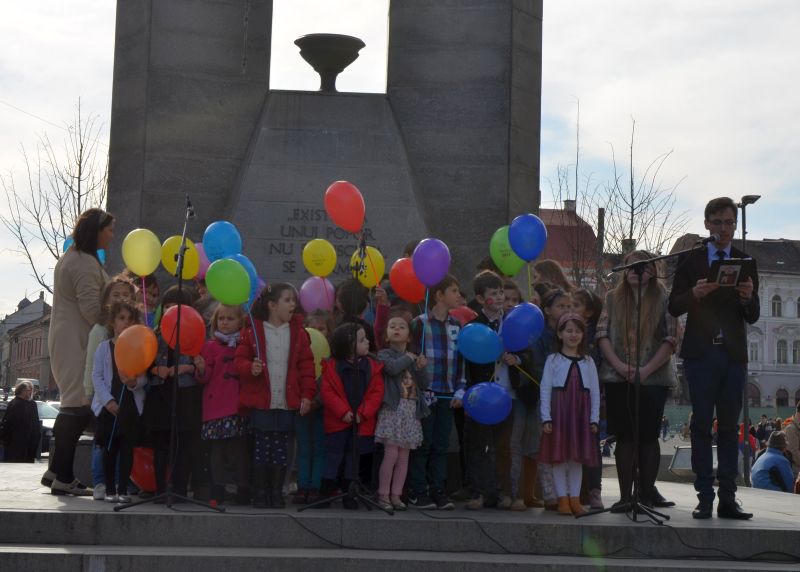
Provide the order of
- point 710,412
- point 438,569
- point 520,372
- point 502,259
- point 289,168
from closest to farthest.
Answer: point 438,569 < point 710,412 < point 520,372 < point 502,259 < point 289,168

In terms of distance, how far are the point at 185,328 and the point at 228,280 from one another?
1.50 feet

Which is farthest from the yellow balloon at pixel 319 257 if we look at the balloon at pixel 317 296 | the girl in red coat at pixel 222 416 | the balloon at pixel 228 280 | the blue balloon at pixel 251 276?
the balloon at pixel 228 280

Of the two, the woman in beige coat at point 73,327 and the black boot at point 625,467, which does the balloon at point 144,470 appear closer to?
the woman in beige coat at point 73,327

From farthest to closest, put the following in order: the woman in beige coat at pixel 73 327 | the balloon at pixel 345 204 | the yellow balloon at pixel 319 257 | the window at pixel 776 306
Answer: the window at pixel 776 306 < the yellow balloon at pixel 319 257 < the balloon at pixel 345 204 < the woman in beige coat at pixel 73 327

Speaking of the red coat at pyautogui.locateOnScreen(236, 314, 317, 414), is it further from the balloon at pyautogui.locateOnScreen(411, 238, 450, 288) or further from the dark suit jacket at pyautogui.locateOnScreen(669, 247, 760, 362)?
the dark suit jacket at pyautogui.locateOnScreen(669, 247, 760, 362)

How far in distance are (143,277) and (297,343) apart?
1.48 meters

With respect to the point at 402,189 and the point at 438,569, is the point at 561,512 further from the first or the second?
the point at 402,189

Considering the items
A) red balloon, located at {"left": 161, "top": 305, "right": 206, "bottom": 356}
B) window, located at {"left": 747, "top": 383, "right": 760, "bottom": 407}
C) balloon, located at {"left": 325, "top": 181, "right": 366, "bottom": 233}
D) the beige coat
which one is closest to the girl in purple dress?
balloon, located at {"left": 325, "top": 181, "right": 366, "bottom": 233}

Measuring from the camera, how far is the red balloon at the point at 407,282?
29.4ft

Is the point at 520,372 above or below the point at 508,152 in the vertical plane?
below

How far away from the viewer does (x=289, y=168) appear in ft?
40.7

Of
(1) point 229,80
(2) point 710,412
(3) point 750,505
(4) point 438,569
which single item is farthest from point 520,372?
(1) point 229,80

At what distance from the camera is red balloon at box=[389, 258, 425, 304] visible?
353 inches

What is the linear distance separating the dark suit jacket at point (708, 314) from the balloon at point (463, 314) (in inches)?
63.9
